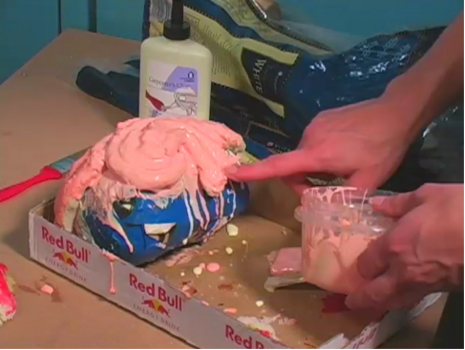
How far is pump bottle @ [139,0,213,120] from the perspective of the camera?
37.9 inches

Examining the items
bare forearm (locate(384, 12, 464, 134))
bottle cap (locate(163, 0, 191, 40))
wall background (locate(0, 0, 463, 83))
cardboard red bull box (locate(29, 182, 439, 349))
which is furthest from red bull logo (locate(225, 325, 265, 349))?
wall background (locate(0, 0, 463, 83))

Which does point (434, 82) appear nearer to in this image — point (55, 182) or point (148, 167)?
point (148, 167)

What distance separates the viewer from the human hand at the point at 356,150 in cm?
81

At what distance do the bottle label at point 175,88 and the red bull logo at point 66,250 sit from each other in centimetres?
23

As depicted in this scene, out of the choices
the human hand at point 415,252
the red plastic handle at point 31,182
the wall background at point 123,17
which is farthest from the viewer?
the wall background at point 123,17

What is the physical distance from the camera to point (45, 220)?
2.64ft

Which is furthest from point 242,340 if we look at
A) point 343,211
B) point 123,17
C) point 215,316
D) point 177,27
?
point 123,17

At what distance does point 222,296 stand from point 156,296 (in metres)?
0.07

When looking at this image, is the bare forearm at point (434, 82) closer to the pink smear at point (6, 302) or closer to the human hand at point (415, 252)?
the human hand at point (415, 252)

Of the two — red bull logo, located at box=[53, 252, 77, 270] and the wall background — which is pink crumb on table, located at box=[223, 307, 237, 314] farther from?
the wall background

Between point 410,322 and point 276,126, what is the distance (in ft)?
1.17

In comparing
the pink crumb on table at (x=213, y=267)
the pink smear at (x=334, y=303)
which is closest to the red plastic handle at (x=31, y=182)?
the pink crumb on table at (x=213, y=267)

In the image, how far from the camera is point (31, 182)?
3.14 ft

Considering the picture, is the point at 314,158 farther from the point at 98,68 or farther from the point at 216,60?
the point at 98,68
